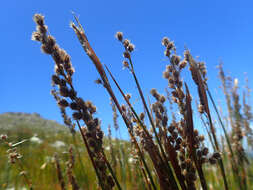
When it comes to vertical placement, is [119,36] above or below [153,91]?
above

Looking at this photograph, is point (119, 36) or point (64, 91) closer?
point (64, 91)

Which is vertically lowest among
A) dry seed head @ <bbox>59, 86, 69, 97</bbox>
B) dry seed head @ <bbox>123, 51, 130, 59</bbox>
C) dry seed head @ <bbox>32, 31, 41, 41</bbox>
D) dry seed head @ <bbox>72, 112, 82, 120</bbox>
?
dry seed head @ <bbox>72, 112, 82, 120</bbox>

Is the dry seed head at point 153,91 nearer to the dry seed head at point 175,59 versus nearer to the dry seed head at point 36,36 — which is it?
the dry seed head at point 175,59

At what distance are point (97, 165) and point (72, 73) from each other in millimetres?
498

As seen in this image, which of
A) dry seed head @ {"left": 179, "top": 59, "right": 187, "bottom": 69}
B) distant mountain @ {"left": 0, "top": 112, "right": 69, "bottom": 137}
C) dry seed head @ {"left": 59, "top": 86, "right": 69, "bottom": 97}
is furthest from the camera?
distant mountain @ {"left": 0, "top": 112, "right": 69, "bottom": 137}

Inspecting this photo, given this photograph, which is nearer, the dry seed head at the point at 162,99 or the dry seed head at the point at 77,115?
the dry seed head at the point at 77,115

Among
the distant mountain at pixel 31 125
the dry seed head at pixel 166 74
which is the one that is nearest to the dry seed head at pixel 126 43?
the dry seed head at pixel 166 74

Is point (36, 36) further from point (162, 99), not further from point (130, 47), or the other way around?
point (162, 99)

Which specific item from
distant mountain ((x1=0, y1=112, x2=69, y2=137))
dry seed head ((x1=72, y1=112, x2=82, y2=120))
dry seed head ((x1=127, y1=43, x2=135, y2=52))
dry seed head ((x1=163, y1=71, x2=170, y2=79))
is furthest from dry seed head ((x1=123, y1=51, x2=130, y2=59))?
distant mountain ((x1=0, y1=112, x2=69, y2=137))

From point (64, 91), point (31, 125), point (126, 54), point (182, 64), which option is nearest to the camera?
point (64, 91)

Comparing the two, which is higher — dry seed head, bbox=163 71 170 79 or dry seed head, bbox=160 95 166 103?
dry seed head, bbox=163 71 170 79

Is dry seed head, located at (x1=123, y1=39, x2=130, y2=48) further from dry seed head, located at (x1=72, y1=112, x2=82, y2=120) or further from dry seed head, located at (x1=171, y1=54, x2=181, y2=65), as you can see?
dry seed head, located at (x1=72, y1=112, x2=82, y2=120)

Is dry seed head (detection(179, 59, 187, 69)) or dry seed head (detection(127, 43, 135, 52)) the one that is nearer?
dry seed head (detection(127, 43, 135, 52))

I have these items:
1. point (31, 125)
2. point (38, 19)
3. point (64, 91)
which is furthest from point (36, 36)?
point (31, 125)
